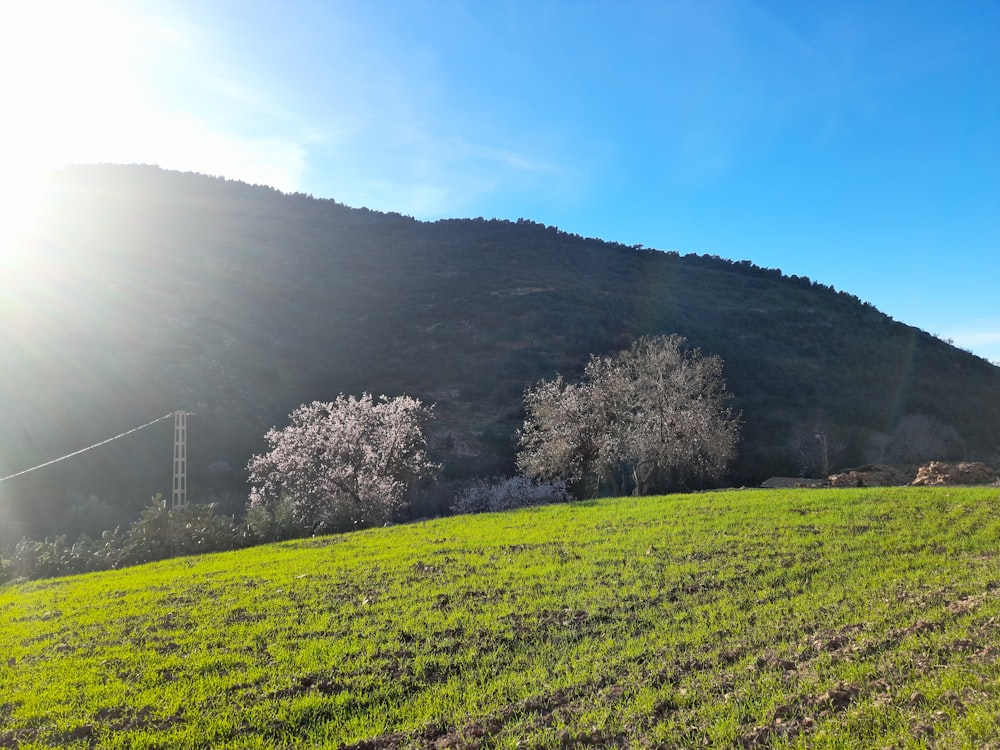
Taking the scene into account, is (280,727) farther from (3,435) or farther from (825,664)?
(3,435)

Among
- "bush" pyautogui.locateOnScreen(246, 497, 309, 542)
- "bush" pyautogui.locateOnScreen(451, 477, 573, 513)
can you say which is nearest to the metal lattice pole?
"bush" pyautogui.locateOnScreen(246, 497, 309, 542)

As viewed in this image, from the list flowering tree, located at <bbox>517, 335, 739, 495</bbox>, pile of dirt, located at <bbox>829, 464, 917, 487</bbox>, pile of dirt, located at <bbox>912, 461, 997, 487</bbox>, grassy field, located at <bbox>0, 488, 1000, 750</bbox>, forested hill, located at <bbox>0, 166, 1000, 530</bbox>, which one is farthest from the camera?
forested hill, located at <bbox>0, 166, 1000, 530</bbox>

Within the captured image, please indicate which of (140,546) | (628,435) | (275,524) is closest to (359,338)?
(628,435)

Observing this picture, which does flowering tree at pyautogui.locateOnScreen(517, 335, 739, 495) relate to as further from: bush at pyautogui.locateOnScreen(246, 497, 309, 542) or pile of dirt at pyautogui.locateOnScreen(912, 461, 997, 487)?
bush at pyautogui.locateOnScreen(246, 497, 309, 542)

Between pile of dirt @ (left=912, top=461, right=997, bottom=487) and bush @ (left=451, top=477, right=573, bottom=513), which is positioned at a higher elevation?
pile of dirt @ (left=912, top=461, right=997, bottom=487)

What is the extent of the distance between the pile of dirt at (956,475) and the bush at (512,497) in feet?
44.2

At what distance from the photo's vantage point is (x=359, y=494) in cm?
2641

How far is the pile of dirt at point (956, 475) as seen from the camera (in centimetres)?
2188

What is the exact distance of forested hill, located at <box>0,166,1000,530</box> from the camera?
130 feet

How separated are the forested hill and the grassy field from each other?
899 inches

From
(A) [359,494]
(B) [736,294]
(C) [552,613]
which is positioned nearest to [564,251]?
(B) [736,294]

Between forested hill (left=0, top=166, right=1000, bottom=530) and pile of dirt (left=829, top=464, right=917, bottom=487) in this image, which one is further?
forested hill (left=0, top=166, right=1000, bottom=530)

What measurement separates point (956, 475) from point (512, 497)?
55.7ft

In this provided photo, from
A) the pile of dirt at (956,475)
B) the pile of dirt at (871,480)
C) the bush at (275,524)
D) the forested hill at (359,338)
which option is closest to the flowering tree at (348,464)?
the bush at (275,524)
